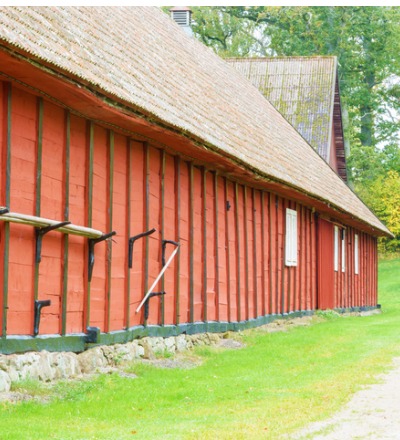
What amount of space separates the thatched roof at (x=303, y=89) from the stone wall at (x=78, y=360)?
19354mm

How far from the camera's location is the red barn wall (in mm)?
8906

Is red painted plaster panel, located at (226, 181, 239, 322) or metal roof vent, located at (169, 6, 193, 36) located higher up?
metal roof vent, located at (169, 6, 193, 36)

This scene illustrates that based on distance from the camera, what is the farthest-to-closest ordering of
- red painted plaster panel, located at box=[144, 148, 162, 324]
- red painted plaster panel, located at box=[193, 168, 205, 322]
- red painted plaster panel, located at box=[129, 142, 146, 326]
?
red painted plaster panel, located at box=[193, 168, 205, 322]
red painted plaster panel, located at box=[144, 148, 162, 324]
red painted plaster panel, located at box=[129, 142, 146, 326]

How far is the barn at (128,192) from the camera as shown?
888cm

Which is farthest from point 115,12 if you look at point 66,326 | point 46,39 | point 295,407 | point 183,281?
point 295,407

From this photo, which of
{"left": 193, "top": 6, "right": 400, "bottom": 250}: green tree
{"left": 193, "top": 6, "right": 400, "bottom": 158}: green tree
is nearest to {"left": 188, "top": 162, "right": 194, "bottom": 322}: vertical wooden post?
{"left": 193, "top": 6, "right": 400, "bottom": 250}: green tree

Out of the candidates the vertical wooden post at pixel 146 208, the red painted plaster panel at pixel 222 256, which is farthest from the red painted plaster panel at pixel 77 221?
the red painted plaster panel at pixel 222 256

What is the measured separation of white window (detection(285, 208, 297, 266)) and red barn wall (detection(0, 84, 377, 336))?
1540 millimetres

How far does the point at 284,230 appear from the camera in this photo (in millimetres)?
18984

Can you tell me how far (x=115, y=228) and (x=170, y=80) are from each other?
14.7 ft

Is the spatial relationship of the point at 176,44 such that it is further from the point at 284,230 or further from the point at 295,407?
the point at 295,407

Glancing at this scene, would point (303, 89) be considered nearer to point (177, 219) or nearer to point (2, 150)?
point (177, 219)

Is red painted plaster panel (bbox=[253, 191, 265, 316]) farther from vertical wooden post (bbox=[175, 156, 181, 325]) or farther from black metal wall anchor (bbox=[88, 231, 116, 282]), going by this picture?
black metal wall anchor (bbox=[88, 231, 116, 282])

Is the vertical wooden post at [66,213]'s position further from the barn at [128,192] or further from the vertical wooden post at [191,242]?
the vertical wooden post at [191,242]
